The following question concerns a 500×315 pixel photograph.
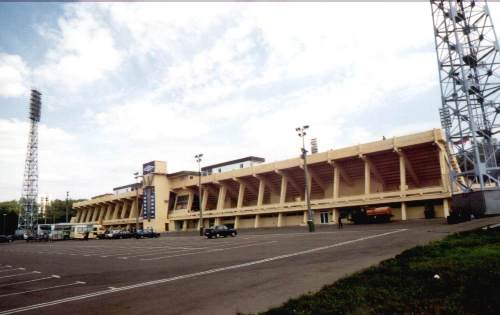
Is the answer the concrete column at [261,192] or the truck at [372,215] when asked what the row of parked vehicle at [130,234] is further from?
the truck at [372,215]

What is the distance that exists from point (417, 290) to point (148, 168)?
78.7m

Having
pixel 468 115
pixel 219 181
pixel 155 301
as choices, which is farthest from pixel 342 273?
pixel 219 181

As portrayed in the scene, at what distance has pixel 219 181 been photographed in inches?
2702

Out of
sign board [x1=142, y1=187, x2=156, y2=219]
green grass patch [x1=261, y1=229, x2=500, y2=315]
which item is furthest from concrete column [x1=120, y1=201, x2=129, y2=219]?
green grass patch [x1=261, y1=229, x2=500, y2=315]

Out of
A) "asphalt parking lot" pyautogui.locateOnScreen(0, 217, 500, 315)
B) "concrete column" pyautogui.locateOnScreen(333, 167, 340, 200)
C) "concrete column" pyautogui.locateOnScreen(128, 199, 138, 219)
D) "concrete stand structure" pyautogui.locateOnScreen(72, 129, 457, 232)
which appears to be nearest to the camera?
"asphalt parking lot" pyautogui.locateOnScreen(0, 217, 500, 315)

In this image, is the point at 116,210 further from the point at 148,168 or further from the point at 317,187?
the point at 317,187

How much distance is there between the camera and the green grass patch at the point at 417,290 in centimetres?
592

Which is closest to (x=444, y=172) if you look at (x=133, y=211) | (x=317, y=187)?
(x=317, y=187)

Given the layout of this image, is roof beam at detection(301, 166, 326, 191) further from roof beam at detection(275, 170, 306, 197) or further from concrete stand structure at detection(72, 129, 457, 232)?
roof beam at detection(275, 170, 306, 197)

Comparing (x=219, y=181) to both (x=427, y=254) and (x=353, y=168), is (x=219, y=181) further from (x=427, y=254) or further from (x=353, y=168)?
(x=427, y=254)

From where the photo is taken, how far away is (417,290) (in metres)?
6.96

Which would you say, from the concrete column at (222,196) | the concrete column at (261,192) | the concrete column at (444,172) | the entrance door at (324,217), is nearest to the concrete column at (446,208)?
the concrete column at (444,172)

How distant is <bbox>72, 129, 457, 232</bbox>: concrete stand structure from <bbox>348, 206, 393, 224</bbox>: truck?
10.1 ft

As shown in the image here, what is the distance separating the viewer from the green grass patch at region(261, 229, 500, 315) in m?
5.92
